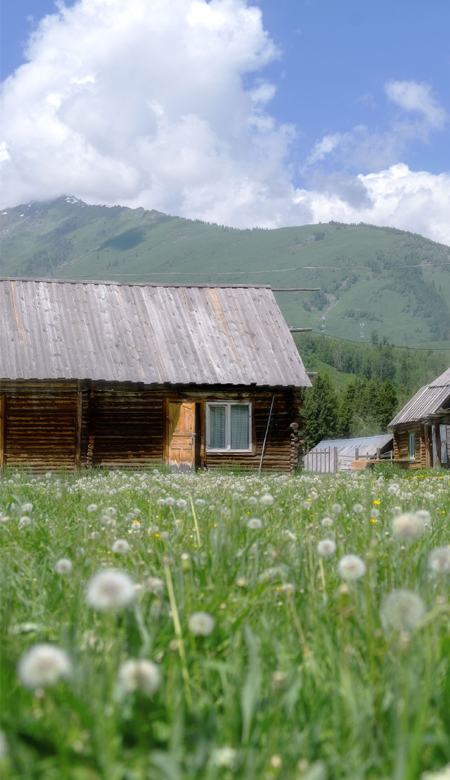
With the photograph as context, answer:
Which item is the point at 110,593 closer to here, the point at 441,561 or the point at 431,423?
the point at 441,561

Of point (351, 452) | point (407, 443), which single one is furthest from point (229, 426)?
point (351, 452)

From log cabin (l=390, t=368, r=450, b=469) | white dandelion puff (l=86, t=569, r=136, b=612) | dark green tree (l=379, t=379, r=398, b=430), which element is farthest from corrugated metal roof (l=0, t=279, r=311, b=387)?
dark green tree (l=379, t=379, r=398, b=430)

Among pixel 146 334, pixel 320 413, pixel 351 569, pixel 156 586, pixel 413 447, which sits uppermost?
pixel 320 413

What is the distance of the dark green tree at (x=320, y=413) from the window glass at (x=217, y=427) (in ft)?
171

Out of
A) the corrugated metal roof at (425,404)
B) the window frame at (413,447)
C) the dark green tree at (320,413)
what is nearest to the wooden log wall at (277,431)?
the corrugated metal roof at (425,404)

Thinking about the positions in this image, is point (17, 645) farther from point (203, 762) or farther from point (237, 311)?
point (237, 311)

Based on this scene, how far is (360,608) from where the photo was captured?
6.74 feet

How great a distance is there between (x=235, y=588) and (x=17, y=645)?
0.84 meters

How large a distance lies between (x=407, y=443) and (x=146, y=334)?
82.9 ft

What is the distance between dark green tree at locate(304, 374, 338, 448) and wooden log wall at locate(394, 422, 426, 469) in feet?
93.2

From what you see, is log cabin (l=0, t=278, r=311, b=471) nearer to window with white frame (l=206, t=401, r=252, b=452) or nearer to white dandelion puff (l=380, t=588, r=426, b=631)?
window with white frame (l=206, t=401, r=252, b=452)

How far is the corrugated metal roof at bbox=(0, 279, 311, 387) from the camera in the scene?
18.6 metres

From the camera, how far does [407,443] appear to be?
41.1m

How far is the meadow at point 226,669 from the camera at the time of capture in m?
1.16
